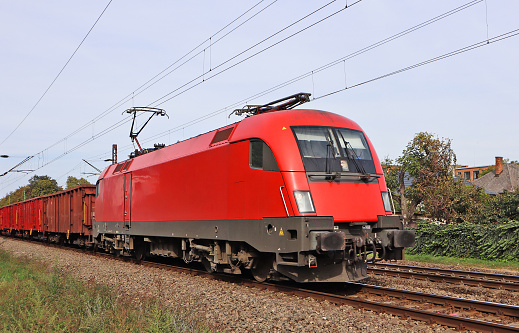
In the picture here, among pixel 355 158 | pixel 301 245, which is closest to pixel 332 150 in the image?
pixel 355 158

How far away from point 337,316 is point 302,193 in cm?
233

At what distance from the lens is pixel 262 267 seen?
10.8 meters

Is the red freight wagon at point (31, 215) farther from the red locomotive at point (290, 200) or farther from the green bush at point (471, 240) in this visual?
the green bush at point (471, 240)

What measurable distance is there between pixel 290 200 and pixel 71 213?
19.7 metres

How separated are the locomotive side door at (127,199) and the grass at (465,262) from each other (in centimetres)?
1045

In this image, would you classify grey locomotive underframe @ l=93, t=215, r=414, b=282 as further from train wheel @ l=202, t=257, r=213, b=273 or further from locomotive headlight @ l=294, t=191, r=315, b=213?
train wheel @ l=202, t=257, r=213, b=273

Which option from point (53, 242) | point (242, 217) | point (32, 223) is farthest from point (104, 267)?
point (32, 223)

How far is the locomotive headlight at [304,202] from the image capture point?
29.0 ft

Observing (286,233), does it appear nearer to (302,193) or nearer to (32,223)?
(302,193)

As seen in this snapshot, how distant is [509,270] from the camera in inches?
578

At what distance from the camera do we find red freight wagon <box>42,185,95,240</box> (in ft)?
77.8

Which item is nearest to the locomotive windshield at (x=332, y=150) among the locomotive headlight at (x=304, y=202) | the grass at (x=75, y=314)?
the locomotive headlight at (x=304, y=202)

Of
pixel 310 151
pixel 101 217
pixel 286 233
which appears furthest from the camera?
pixel 101 217

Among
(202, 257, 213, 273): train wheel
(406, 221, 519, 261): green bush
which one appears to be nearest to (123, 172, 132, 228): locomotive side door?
(202, 257, 213, 273): train wheel
